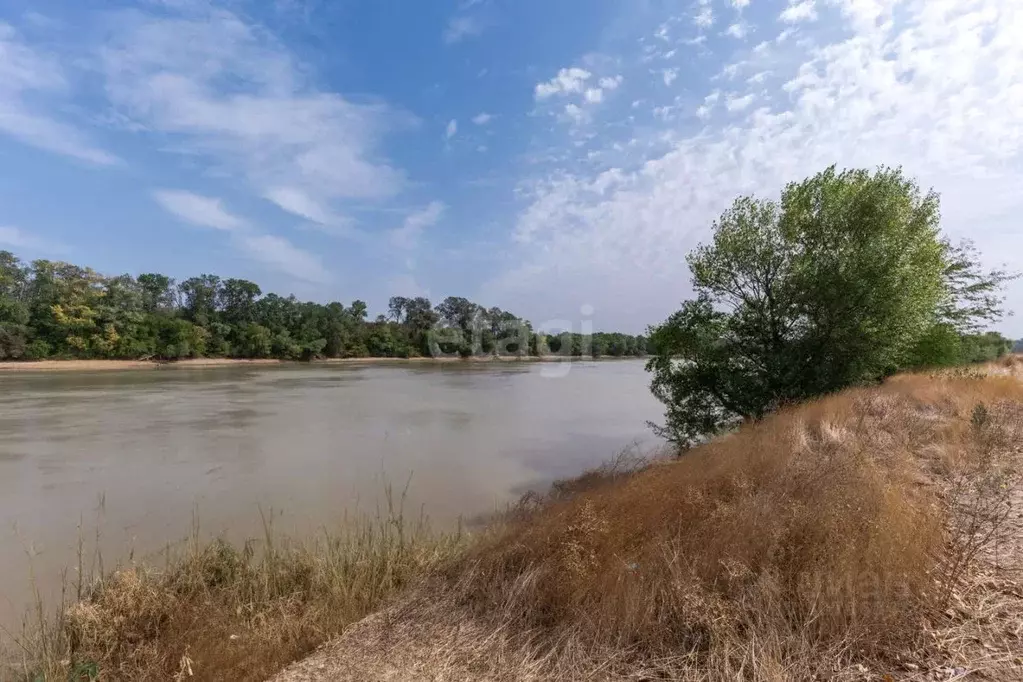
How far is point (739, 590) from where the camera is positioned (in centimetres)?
277

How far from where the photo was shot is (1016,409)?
776 cm

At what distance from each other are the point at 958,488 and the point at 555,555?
11.2ft

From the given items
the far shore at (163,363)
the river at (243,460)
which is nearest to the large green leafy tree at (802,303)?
the river at (243,460)

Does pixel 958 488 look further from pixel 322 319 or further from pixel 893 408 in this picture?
pixel 322 319

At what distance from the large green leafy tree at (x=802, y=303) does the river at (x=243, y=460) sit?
12.7 feet

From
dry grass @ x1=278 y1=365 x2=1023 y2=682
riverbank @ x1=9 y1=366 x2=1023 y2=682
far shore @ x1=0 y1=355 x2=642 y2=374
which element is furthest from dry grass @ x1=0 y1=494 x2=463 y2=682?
far shore @ x1=0 y1=355 x2=642 y2=374

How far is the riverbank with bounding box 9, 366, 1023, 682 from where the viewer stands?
7.98 ft

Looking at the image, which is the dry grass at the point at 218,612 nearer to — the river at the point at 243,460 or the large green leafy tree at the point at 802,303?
the river at the point at 243,460

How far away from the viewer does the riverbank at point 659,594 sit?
2.43 meters

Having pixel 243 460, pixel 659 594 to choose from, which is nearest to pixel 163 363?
pixel 243 460

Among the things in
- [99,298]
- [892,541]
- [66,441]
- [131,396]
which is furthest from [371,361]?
[892,541]

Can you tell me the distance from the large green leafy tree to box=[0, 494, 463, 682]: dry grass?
9.02m

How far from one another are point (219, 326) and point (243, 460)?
188 ft

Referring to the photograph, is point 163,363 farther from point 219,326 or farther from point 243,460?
point 243,460
